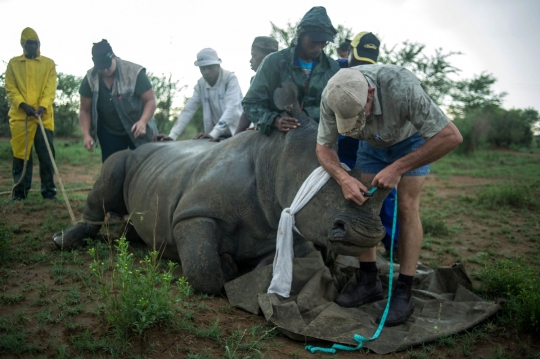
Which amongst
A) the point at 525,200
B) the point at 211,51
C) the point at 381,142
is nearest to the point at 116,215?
the point at 211,51

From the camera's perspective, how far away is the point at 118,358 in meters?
2.75

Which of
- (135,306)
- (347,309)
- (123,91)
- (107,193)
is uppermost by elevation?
(123,91)

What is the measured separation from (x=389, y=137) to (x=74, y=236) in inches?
145

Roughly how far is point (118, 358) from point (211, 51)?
15.5 ft

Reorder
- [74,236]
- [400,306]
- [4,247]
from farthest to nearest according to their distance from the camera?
[74,236] < [4,247] < [400,306]

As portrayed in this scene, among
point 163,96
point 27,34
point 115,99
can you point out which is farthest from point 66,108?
point 115,99

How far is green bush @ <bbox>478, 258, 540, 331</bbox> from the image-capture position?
10.3ft

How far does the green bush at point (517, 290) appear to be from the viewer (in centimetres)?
314

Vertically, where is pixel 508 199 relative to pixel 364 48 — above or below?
below

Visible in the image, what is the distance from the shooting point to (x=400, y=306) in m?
3.45

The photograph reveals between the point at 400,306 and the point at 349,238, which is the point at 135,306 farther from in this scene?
the point at 400,306

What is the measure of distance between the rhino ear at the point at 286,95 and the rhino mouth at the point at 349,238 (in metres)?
1.23

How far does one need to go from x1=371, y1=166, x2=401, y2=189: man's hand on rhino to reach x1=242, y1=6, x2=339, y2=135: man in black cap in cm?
130

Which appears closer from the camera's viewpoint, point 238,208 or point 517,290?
point 517,290
